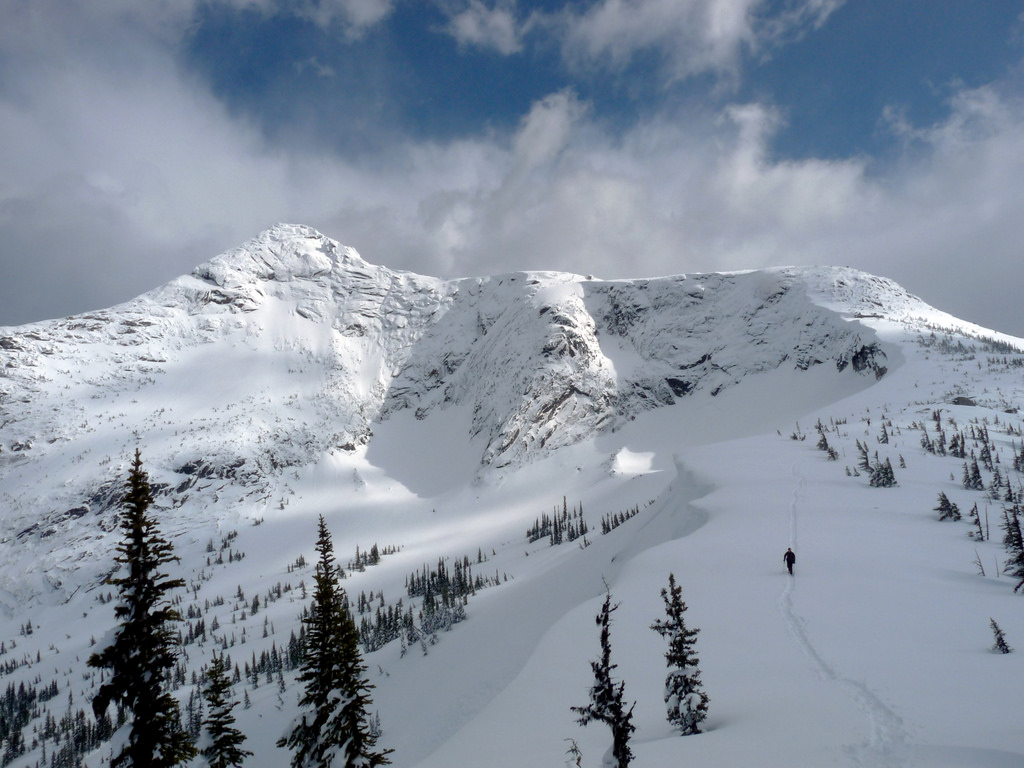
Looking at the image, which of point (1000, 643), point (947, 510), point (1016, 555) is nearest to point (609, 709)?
point (1000, 643)

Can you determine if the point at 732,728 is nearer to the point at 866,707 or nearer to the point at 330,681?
the point at 866,707

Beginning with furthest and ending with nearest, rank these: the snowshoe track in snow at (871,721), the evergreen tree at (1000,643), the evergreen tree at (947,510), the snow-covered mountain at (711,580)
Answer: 1. the evergreen tree at (947,510)
2. the evergreen tree at (1000,643)
3. the snow-covered mountain at (711,580)
4. the snowshoe track in snow at (871,721)

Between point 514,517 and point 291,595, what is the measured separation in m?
61.2

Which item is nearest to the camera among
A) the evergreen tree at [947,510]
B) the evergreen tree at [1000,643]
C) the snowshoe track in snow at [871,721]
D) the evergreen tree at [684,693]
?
the snowshoe track in snow at [871,721]

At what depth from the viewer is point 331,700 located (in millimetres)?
18328

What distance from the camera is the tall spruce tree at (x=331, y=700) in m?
17.9

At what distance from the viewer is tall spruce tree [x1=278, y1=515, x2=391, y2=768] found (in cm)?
1789

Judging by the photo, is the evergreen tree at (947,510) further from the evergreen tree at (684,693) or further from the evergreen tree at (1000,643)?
the evergreen tree at (684,693)

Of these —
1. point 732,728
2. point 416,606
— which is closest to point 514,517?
point 416,606

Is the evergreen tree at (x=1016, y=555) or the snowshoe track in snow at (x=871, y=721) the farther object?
the evergreen tree at (x=1016, y=555)

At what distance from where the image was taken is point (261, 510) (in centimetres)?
19612

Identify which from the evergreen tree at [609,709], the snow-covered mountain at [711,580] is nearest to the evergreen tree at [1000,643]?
the snow-covered mountain at [711,580]

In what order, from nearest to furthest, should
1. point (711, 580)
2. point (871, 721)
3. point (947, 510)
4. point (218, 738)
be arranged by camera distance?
point (871, 721) < point (218, 738) < point (711, 580) < point (947, 510)

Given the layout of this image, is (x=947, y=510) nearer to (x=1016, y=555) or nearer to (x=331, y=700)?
(x=1016, y=555)
